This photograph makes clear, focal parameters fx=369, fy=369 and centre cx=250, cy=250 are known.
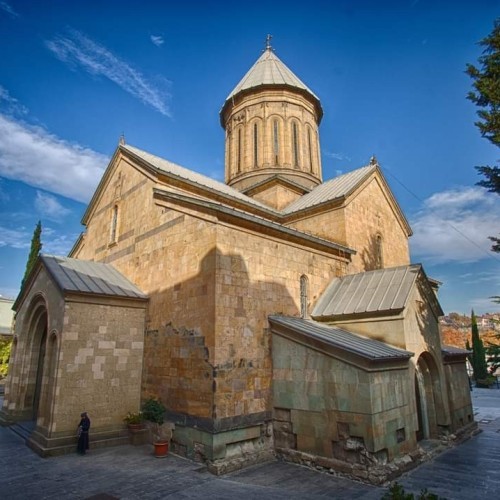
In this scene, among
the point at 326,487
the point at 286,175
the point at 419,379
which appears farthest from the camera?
the point at 286,175

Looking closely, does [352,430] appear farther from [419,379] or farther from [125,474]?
[125,474]

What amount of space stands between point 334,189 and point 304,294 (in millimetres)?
5349

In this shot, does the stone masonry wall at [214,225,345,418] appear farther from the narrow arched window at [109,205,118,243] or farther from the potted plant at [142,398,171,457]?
the narrow arched window at [109,205,118,243]

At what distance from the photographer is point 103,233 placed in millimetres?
12195

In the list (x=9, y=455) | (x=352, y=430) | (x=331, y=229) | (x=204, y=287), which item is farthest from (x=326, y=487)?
(x=331, y=229)

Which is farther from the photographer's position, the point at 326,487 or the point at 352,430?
the point at 352,430

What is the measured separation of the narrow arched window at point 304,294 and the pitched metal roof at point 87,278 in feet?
12.9

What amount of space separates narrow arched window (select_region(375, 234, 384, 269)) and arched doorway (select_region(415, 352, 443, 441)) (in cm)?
427

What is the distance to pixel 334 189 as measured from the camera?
13.2m

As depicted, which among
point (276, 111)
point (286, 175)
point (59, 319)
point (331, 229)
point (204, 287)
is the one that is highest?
point (276, 111)

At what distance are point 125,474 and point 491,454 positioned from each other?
7.48m

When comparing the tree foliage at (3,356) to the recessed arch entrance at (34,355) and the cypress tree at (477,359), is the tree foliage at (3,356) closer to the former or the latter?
the recessed arch entrance at (34,355)

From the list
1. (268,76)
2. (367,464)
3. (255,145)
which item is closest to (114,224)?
(255,145)

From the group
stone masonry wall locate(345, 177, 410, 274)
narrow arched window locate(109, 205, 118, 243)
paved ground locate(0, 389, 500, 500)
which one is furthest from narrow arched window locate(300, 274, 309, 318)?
narrow arched window locate(109, 205, 118, 243)
